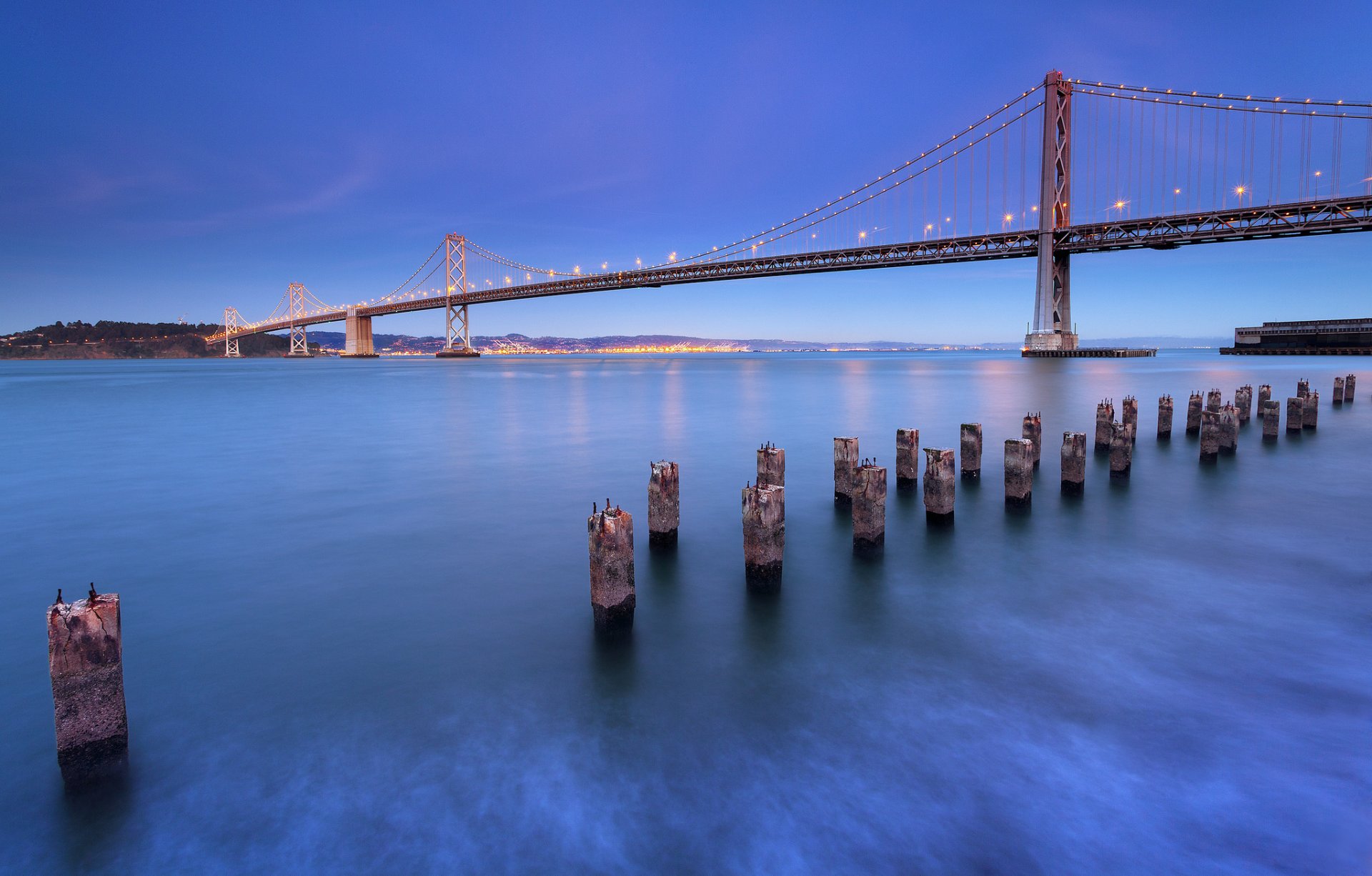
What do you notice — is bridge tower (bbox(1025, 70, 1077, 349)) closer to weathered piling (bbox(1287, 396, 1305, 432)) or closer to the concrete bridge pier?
weathered piling (bbox(1287, 396, 1305, 432))

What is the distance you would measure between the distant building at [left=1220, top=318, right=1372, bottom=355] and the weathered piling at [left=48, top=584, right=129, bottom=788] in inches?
2694

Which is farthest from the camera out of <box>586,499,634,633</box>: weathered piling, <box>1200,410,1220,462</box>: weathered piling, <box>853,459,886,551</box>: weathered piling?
<box>1200,410,1220,462</box>: weathered piling

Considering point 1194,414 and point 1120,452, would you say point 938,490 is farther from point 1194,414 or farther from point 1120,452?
point 1194,414

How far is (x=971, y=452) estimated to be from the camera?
9.24 metres

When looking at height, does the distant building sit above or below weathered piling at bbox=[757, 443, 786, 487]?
above

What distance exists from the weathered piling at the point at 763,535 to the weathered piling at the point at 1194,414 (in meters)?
11.9

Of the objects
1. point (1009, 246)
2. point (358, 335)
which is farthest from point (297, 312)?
point (1009, 246)

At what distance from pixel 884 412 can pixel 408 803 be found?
740 inches

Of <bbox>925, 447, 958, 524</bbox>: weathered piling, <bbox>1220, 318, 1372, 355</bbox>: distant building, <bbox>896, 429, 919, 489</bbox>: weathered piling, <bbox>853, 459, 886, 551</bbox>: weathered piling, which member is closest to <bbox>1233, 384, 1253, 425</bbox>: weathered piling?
<bbox>896, 429, 919, 489</bbox>: weathered piling

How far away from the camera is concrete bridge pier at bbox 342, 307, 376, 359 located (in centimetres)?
7969

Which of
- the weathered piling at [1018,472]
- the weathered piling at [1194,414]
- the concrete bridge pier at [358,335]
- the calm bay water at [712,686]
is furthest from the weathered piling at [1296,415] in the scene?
the concrete bridge pier at [358,335]

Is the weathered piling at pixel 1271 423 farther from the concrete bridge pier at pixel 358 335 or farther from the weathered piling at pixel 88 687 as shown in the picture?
the concrete bridge pier at pixel 358 335

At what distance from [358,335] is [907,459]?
287ft

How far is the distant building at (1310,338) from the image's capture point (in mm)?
50875
